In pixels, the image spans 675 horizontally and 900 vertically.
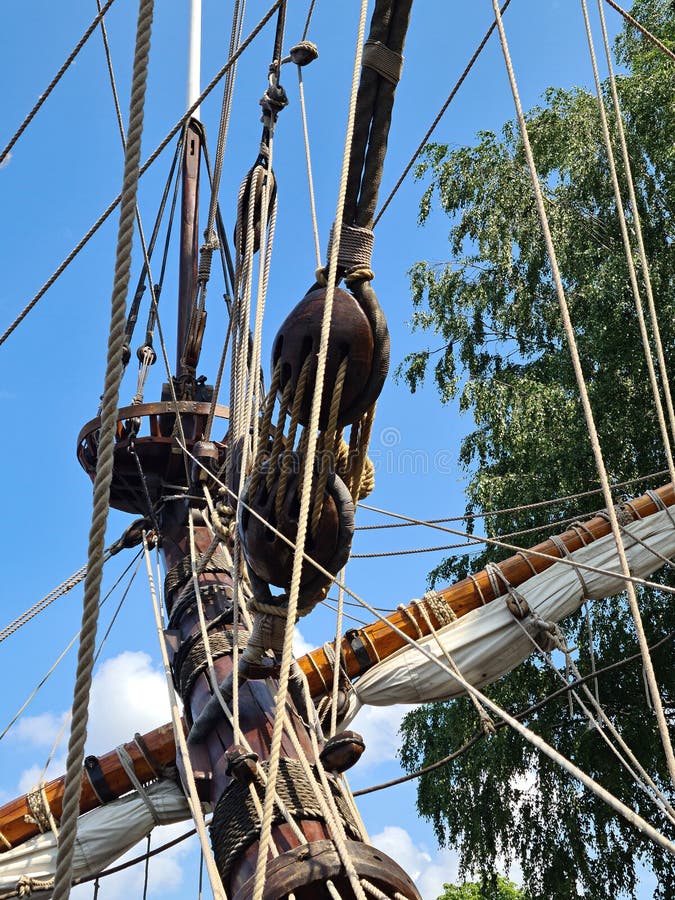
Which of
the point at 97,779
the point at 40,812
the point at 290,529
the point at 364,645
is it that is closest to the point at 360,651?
the point at 364,645

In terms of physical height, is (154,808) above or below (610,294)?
below

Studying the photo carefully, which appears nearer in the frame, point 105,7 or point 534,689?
point 105,7

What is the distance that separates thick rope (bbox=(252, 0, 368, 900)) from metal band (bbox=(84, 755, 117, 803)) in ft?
6.70

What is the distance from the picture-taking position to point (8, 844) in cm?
351

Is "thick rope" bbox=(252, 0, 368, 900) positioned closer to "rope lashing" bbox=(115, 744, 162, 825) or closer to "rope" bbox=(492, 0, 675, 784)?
"rope" bbox=(492, 0, 675, 784)

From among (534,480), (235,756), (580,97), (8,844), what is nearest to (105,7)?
(235,756)

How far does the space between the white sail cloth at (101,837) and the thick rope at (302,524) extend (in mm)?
2072

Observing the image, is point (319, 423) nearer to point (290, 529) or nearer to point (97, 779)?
point (290, 529)

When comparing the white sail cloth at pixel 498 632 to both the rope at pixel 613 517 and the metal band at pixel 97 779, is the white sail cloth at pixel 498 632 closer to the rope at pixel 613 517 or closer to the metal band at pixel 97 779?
the metal band at pixel 97 779

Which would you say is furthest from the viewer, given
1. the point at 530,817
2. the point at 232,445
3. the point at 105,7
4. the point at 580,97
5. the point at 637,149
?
the point at 580,97

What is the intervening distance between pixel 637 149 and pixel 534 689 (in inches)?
180

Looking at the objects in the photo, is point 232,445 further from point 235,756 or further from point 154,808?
point 154,808

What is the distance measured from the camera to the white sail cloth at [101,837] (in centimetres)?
350

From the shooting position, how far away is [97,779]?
3551 mm
